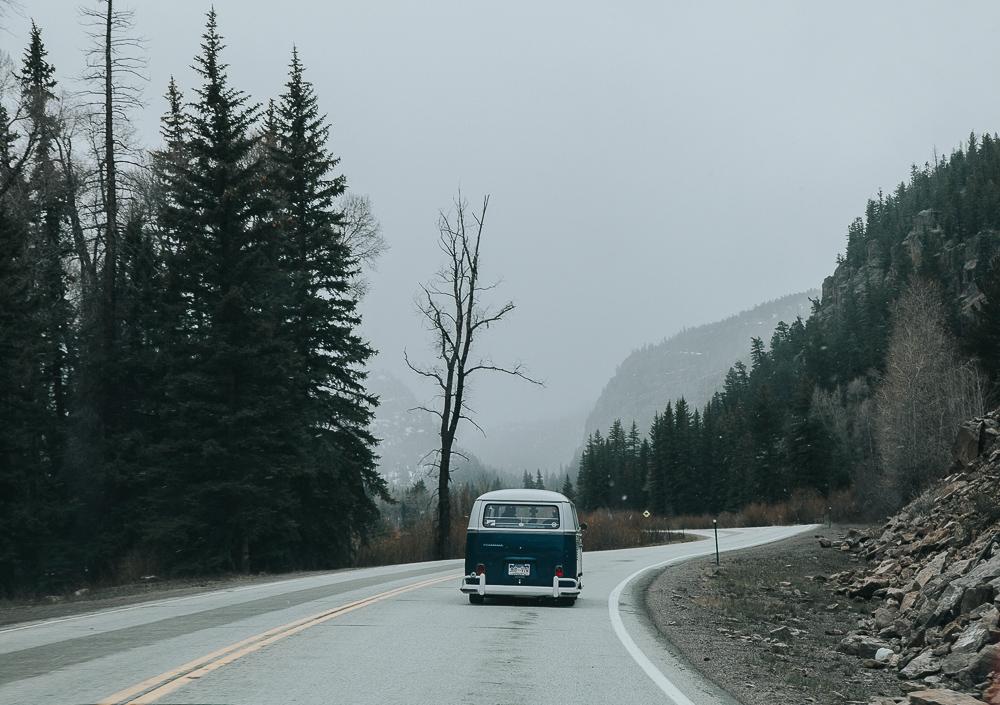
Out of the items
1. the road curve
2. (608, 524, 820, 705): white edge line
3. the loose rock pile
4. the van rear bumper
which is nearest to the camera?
the road curve

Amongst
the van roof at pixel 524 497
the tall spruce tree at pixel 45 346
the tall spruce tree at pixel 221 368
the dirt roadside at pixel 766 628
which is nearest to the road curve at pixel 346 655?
the dirt roadside at pixel 766 628

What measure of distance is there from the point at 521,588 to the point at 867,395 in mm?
121315

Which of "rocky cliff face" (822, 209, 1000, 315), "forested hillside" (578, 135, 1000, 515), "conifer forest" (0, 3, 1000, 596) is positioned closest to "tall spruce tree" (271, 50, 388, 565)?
"conifer forest" (0, 3, 1000, 596)

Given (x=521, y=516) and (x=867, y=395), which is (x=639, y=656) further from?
(x=867, y=395)

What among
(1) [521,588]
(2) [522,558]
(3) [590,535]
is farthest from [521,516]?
(3) [590,535]

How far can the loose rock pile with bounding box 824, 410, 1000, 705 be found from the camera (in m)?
9.34

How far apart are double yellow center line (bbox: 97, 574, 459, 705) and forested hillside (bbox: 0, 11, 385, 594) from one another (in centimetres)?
1559

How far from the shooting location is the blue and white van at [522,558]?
14375 mm

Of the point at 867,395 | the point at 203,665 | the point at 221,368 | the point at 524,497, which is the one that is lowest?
the point at 203,665

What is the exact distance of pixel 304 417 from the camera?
98.2 ft

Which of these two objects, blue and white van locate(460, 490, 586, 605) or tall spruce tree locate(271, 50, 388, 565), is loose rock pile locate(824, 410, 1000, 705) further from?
tall spruce tree locate(271, 50, 388, 565)

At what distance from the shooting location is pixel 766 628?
14.6m

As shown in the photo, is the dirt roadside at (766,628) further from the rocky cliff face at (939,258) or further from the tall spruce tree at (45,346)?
the rocky cliff face at (939,258)

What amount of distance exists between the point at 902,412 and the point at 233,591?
47136 millimetres
